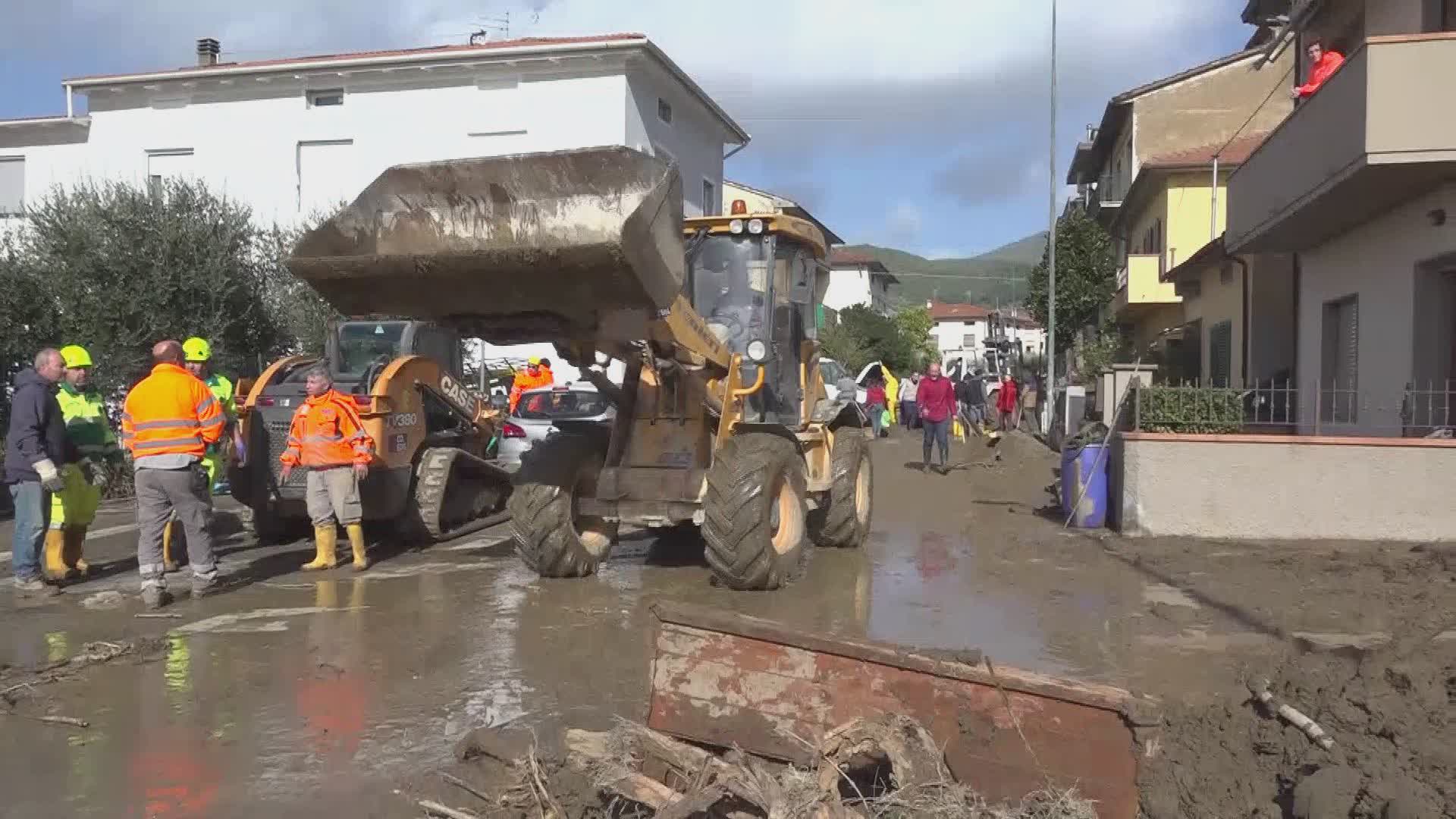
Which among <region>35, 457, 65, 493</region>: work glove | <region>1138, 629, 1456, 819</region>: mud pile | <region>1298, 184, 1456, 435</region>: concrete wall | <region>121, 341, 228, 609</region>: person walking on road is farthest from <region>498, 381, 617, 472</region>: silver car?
<region>1138, 629, 1456, 819</region>: mud pile

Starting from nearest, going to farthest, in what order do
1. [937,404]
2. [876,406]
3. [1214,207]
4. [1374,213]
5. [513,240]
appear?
[513,240] → [1374,213] → [937,404] → [1214,207] → [876,406]

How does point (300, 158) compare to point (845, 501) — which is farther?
point (300, 158)

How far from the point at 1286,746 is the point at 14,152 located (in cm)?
3121

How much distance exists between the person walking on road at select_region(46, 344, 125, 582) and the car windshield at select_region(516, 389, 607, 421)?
576cm

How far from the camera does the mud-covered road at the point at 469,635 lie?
4848 mm

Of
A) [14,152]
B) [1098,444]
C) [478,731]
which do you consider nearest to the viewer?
[478,731]

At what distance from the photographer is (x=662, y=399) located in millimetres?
8516

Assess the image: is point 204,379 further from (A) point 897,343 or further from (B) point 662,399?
(A) point 897,343

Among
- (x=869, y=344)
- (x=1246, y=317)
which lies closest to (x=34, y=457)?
(x=1246, y=317)

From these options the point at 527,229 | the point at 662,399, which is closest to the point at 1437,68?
the point at 662,399

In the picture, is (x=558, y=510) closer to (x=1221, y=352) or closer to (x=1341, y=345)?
(x=1341, y=345)

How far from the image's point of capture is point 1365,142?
392 inches

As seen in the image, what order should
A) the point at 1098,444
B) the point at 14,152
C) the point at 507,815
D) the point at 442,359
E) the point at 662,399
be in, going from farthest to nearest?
the point at 14,152, the point at 442,359, the point at 1098,444, the point at 662,399, the point at 507,815

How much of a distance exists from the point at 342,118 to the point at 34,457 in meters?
19.3
